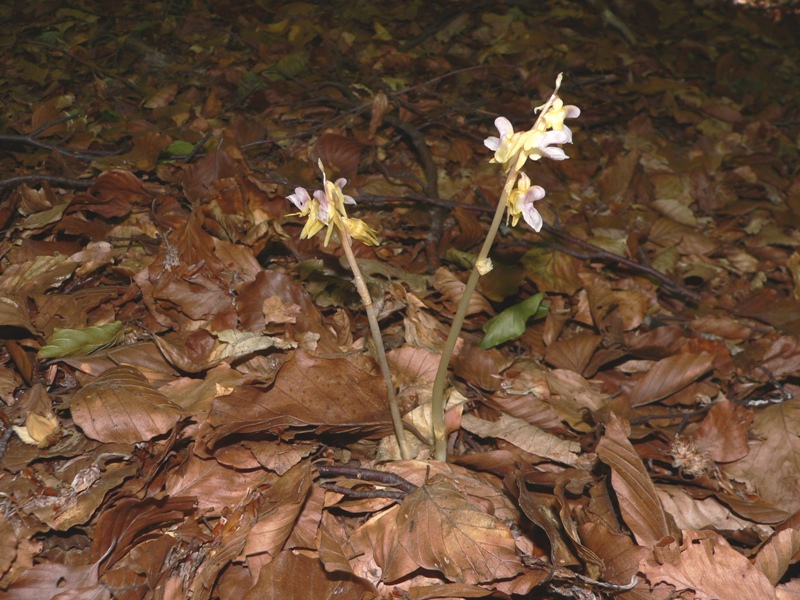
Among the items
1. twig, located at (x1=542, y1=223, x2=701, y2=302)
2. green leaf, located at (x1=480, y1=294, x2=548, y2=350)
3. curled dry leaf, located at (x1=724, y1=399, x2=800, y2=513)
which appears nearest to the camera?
curled dry leaf, located at (x1=724, y1=399, x2=800, y2=513)

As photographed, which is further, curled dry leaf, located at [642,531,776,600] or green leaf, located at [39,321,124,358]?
green leaf, located at [39,321,124,358]

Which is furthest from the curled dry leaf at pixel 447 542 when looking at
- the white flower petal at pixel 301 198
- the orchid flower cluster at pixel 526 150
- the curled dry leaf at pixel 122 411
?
the white flower petal at pixel 301 198

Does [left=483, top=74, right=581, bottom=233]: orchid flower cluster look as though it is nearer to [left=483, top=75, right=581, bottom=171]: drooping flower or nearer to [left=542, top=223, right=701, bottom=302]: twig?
[left=483, top=75, right=581, bottom=171]: drooping flower

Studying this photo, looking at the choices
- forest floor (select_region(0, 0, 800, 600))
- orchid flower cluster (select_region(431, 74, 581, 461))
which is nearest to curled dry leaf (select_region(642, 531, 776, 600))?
forest floor (select_region(0, 0, 800, 600))

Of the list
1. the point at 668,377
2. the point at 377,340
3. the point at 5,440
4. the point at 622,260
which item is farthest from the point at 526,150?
the point at 622,260

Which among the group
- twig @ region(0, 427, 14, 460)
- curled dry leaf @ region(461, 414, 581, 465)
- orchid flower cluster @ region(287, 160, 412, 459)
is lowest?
twig @ region(0, 427, 14, 460)

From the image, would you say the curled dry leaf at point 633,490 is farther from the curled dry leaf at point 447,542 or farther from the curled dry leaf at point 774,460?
the curled dry leaf at point 774,460

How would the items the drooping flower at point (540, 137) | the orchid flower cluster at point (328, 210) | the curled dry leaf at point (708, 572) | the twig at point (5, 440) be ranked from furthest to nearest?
the twig at point (5, 440) → the curled dry leaf at point (708, 572) → the orchid flower cluster at point (328, 210) → the drooping flower at point (540, 137)
